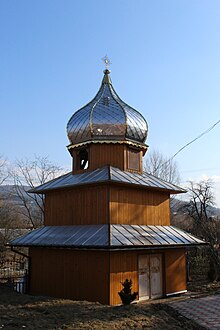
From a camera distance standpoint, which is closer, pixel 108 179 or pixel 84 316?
pixel 84 316

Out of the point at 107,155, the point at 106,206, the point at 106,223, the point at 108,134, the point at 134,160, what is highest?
the point at 108,134

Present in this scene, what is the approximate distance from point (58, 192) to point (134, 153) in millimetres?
3456

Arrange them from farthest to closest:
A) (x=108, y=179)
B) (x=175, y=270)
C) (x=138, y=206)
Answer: (x=175, y=270), (x=138, y=206), (x=108, y=179)

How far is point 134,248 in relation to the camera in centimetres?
1165

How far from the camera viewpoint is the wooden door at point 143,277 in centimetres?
1294

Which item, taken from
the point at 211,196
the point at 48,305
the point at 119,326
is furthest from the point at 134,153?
the point at 211,196

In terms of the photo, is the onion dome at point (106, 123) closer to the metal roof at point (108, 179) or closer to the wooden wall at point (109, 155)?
the wooden wall at point (109, 155)

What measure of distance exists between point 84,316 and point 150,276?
17.2 feet

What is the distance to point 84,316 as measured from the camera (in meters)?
8.55

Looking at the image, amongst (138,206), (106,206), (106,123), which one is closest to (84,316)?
(106,206)

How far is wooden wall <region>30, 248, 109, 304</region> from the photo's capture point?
11.9 meters

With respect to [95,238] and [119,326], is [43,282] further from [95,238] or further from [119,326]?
[119,326]

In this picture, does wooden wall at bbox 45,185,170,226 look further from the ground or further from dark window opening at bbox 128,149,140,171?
the ground

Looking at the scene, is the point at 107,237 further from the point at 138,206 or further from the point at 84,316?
the point at 84,316
